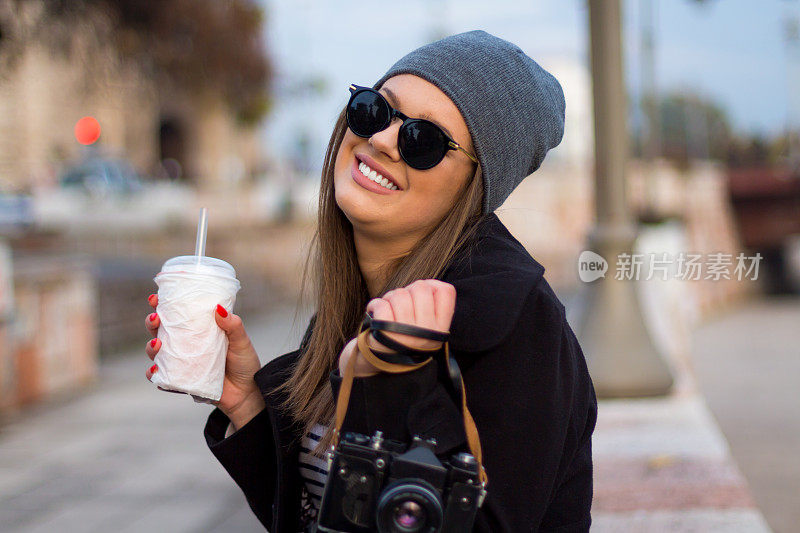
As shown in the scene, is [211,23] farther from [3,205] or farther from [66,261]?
[3,205]

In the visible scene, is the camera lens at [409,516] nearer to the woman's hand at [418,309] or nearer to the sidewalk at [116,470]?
the woman's hand at [418,309]

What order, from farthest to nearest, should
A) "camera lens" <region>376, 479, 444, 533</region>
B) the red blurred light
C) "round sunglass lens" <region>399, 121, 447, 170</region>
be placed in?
the red blurred light
"round sunglass lens" <region>399, 121, 447, 170</region>
"camera lens" <region>376, 479, 444, 533</region>

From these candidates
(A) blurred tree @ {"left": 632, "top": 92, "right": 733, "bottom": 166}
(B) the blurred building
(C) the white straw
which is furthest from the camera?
(A) blurred tree @ {"left": 632, "top": 92, "right": 733, "bottom": 166}

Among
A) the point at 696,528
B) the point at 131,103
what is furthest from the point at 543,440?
the point at 131,103

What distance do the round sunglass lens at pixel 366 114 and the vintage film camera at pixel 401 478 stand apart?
470 mm

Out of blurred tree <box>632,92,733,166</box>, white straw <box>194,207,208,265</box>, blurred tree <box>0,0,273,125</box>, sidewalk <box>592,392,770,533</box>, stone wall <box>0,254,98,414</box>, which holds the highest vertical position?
blurred tree <box>632,92,733,166</box>

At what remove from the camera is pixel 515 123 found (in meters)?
1.61

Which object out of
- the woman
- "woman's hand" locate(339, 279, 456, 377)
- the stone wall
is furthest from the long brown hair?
the stone wall

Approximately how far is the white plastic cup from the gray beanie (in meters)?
0.53

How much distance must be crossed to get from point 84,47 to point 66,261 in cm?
218

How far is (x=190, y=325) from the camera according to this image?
1.57m

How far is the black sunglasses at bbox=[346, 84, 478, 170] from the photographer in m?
1.57

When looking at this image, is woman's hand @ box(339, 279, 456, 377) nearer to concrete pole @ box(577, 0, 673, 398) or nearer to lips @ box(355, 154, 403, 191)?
lips @ box(355, 154, 403, 191)

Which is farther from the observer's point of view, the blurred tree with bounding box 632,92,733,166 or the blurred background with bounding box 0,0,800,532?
the blurred tree with bounding box 632,92,733,166
